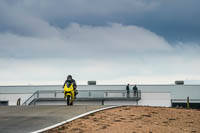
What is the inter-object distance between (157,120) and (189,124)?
45.0 inches

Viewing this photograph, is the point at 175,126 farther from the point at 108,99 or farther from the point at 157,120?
the point at 108,99

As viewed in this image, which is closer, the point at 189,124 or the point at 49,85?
the point at 189,124

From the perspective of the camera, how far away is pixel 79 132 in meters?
8.07

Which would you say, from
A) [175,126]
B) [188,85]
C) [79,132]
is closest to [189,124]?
[175,126]

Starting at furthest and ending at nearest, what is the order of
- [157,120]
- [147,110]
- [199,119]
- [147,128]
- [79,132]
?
[147,110] < [199,119] < [157,120] < [147,128] < [79,132]

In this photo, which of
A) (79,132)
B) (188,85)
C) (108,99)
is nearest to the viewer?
(79,132)

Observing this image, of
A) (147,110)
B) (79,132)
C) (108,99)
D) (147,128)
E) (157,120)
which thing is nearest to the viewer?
(79,132)

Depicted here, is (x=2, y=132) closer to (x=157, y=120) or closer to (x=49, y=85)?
(x=157, y=120)

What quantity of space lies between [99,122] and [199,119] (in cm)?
423

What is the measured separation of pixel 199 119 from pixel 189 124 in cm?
119

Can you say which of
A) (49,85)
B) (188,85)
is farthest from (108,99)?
(188,85)

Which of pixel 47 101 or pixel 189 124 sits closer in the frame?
pixel 189 124

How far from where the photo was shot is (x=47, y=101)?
31.8 m

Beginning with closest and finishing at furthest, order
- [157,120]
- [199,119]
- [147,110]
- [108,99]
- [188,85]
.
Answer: [157,120] → [199,119] → [147,110] → [108,99] → [188,85]
